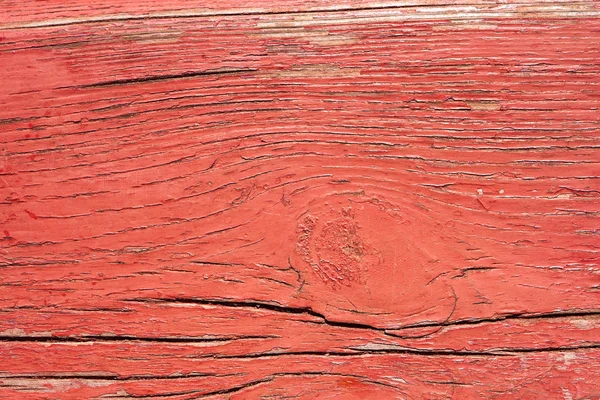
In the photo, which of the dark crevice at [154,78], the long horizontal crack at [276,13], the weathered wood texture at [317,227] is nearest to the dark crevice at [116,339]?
the weathered wood texture at [317,227]

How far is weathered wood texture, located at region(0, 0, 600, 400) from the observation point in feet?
4.38

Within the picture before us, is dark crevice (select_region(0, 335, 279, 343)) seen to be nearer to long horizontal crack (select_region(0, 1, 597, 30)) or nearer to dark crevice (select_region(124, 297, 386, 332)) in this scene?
dark crevice (select_region(124, 297, 386, 332))

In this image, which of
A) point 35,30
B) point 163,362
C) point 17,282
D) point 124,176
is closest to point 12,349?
point 17,282

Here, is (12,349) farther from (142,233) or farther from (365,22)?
(365,22)

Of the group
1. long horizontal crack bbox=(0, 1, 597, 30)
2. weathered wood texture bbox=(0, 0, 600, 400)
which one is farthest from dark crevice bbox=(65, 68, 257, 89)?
long horizontal crack bbox=(0, 1, 597, 30)

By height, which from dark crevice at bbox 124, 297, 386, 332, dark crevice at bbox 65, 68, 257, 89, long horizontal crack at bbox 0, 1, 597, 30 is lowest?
dark crevice at bbox 124, 297, 386, 332

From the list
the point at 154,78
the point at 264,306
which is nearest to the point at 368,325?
the point at 264,306

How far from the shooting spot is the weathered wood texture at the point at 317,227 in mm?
1335

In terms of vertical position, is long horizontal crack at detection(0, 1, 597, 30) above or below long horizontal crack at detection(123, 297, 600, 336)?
above

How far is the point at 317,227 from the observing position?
1332 mm

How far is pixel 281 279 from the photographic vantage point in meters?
1.33

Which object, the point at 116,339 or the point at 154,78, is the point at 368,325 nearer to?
the point at 116,339

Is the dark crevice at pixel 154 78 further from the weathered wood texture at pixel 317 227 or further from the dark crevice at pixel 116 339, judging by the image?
the dark crevice at pixel 116 339

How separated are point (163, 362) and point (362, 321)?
447mm
